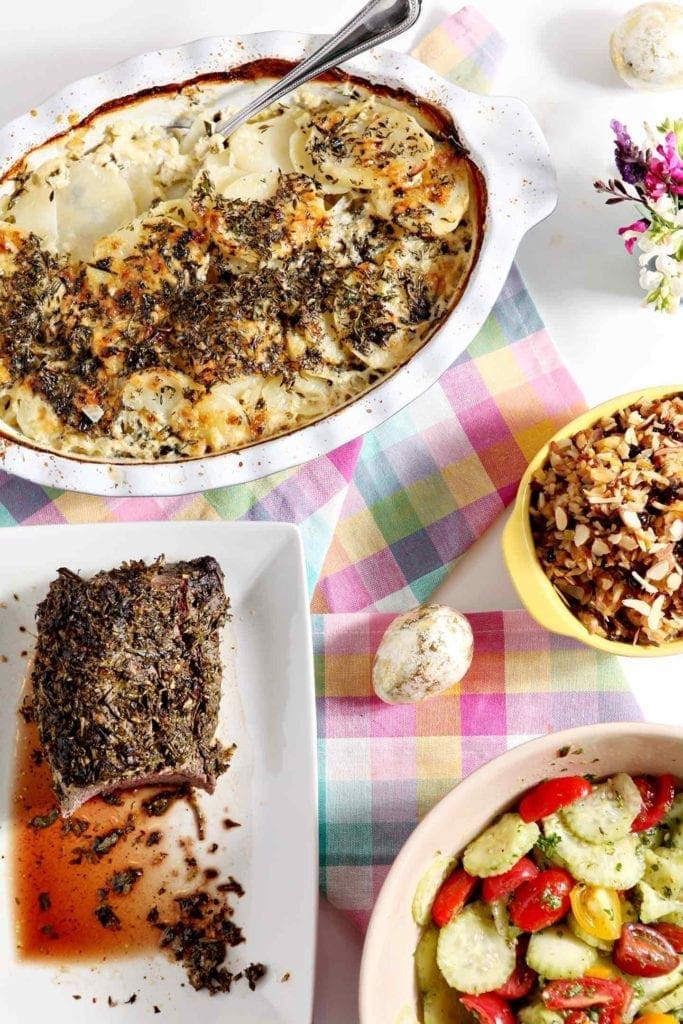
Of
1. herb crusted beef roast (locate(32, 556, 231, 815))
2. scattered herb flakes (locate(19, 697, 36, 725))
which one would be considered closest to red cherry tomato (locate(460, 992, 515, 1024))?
herb crusted beef roast (locate(32, 556, 231, 815))

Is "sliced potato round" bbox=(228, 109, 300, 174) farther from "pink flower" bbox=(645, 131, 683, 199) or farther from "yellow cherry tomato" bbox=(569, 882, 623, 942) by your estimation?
"yellow cherry tomato" bbox=(569, 882, 623, 942)

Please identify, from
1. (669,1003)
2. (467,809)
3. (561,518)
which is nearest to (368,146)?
(561,518)

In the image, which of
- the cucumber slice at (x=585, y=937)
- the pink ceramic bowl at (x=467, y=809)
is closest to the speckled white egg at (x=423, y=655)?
the pink ceramic bowl at (x=467, y=809)

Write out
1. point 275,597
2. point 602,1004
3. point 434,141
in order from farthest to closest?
point 275,597 < point 434,141 < point 602,1004

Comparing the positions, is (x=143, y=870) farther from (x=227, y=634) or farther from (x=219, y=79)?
(x=219, y=79)

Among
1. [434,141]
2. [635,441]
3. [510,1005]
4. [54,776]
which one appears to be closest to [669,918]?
[510,1005]

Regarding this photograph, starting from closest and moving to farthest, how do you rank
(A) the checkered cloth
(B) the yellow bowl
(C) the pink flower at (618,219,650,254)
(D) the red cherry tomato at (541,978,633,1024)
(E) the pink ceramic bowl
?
(E) the pink ceramic bowl, (D) the red cherry tomato at (541,978,633,1024), (B) the yellow bowl, (C) the pink flower at (618,219,650,254), (A) the checkered cloth
